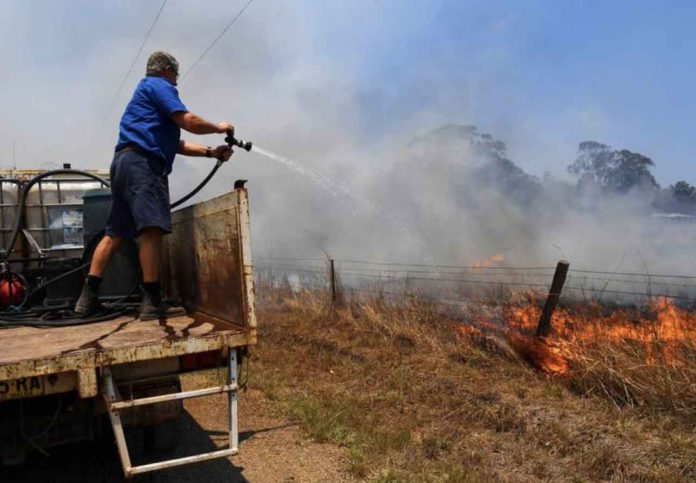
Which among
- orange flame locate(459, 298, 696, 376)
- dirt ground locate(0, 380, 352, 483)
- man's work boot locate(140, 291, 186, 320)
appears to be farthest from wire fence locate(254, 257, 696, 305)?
man's work boot locate(140, 291, 186, 320)

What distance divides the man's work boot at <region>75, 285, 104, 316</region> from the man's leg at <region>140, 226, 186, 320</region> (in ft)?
1.35

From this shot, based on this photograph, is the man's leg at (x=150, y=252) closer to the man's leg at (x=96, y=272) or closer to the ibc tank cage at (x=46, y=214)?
the man's leg at (x=96, y=272)

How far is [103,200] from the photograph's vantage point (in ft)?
16.6

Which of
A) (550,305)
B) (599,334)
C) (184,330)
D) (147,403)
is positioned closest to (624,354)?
(599,334)

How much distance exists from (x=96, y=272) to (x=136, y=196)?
653 millimetres

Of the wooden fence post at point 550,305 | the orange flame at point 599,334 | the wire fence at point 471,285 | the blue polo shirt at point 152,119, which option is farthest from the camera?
the wire fence at point 471,285

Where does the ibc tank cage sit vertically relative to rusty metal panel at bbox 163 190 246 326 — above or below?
above

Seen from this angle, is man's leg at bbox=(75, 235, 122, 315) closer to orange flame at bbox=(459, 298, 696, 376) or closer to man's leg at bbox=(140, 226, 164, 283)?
man's leg at bbox=(140, 226, 164, 283)

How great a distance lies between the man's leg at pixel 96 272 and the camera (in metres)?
4.13

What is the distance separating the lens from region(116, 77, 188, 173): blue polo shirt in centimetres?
402

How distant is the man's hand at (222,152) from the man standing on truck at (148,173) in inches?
10.9

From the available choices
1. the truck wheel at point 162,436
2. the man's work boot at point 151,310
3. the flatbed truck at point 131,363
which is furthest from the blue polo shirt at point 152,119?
the truck wheel at point 162,436

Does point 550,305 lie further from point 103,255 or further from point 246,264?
point 103,255

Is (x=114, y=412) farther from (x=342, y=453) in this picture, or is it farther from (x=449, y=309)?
(x=449, y=309)
